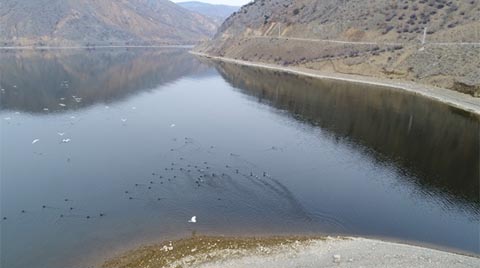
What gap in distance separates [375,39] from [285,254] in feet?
353

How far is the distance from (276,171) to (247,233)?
13249 millimetres

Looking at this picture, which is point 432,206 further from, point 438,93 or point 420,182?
point 438,93

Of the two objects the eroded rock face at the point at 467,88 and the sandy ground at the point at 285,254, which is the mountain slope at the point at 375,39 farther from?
the sandy ground at the point at 285,254

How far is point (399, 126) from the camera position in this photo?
204 ft

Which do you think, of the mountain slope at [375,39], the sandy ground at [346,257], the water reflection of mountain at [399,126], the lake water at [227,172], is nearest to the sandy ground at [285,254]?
the sandy ground at [346,257]

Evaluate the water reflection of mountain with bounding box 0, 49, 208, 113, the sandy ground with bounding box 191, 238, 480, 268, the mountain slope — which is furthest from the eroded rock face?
the water reflection of mountain with bounding box 0, 49, 208, 113

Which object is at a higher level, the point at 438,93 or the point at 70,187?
the point at 438,93

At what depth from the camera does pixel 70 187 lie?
1506 inches

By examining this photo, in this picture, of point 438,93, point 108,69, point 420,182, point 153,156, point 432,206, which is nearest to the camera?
point 432,206

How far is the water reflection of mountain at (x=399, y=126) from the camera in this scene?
141 ft

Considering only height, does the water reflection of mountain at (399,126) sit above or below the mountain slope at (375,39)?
below

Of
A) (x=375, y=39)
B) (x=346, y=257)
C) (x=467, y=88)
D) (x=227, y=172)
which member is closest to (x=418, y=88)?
(x=467, y=88)

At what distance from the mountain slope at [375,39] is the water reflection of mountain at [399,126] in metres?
12.0

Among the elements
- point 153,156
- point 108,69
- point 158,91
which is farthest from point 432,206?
point 108,69
